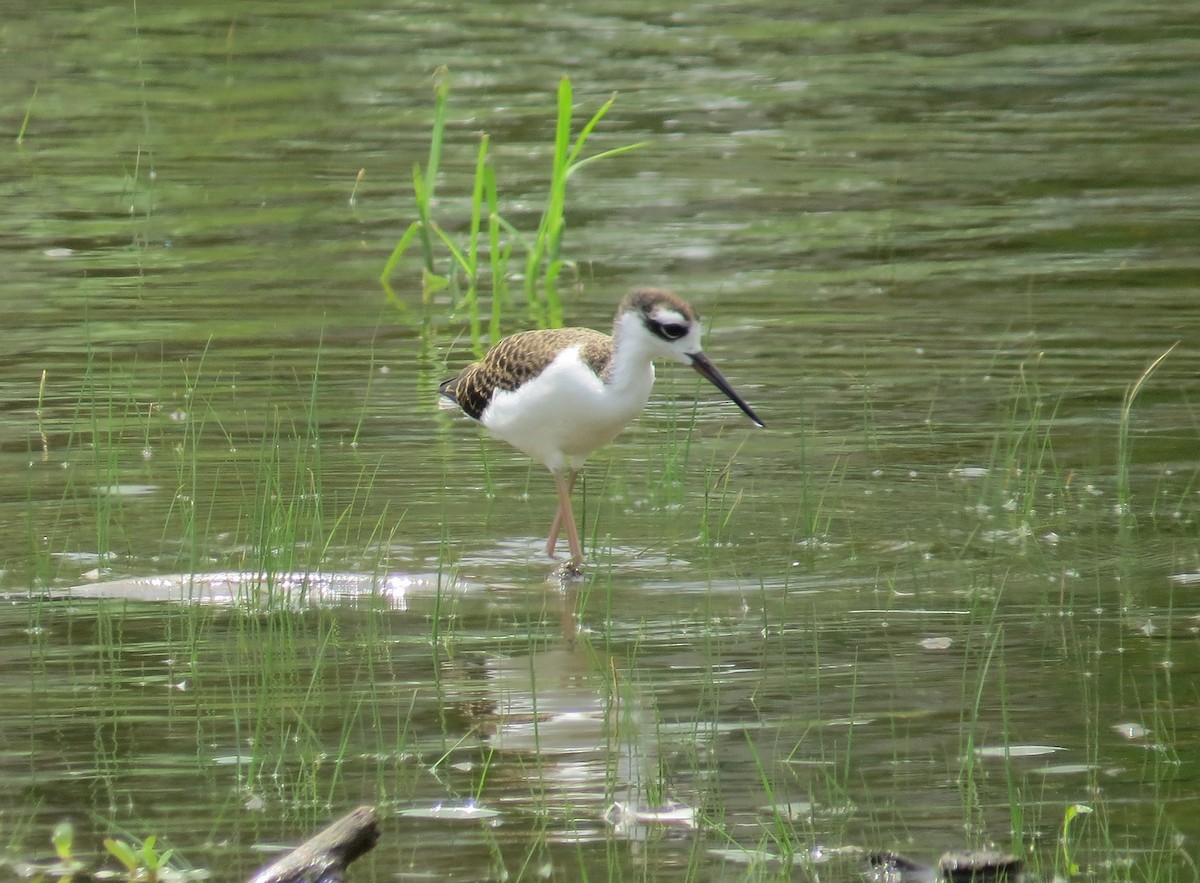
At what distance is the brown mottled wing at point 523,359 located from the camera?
8.56 m

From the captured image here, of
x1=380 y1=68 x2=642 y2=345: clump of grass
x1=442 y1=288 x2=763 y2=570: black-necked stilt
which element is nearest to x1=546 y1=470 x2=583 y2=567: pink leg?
x1=442 y1=288 x2=763 y2=570: black-necked stilt

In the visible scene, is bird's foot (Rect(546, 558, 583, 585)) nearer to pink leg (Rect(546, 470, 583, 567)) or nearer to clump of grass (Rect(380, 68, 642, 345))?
pink leg (Rect(546, 470, 583, 567))

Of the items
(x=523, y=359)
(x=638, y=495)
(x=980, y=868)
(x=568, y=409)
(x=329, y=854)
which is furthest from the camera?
(x=638, y=495)

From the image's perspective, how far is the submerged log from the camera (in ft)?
16.3

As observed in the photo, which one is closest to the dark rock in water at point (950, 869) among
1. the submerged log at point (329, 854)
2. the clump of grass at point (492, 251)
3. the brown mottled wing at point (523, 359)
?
the submerged log at point (329, 854)

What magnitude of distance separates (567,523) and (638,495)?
96 centimetres

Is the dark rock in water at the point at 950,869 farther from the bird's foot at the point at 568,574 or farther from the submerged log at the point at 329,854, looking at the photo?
the bird's foot at the point at 568,574

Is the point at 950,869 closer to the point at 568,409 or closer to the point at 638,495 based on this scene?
the point at 568,409

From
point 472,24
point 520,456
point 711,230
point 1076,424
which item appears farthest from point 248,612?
point 472,24

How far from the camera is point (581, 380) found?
8.38 m

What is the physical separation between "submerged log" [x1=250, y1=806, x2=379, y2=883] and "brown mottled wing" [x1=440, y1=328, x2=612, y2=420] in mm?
3620

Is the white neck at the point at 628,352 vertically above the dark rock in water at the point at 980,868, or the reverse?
the white neck at the point at 628,352

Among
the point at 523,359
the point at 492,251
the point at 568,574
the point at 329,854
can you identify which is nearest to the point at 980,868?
the point at 329,854

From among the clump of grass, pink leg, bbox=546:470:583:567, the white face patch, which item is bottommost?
pink leg, bbox=546:470:583:567
